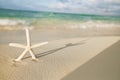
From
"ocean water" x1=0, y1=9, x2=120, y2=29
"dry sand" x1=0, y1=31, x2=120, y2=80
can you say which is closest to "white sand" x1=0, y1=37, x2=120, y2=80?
"dry sand" x1=0, y1=31, x2=120, y2=80

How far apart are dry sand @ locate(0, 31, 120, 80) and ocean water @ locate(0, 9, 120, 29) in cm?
10

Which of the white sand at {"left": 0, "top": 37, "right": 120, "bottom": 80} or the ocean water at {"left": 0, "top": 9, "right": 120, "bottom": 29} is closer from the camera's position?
the white sand at {"left": 0, "top": 37, "right": 120, "bottom": 80}

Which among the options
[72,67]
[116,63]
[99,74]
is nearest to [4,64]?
[72,67]

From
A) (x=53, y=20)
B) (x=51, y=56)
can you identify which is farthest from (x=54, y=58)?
(x=53, y=20)

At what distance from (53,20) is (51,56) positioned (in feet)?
1.30

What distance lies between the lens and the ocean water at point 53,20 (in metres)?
2.20

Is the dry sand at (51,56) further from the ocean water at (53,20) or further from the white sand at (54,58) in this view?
the ocean water at (53,20)

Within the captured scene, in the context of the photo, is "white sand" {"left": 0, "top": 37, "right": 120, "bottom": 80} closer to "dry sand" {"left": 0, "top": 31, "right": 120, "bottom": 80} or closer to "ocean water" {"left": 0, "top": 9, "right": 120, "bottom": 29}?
"dry sand" {"left": 0, "top": 31, "right": 120, "bottom": 80}

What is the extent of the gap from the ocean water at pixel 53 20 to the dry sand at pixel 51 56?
0.10 meters

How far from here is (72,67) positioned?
199 cm

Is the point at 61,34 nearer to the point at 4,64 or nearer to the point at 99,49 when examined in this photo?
the point at 99,49

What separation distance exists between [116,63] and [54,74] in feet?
2.22

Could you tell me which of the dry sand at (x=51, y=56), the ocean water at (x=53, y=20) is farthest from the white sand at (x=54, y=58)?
the ocean water at (x=53, y=20)

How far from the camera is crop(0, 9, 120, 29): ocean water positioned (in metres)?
2.20
